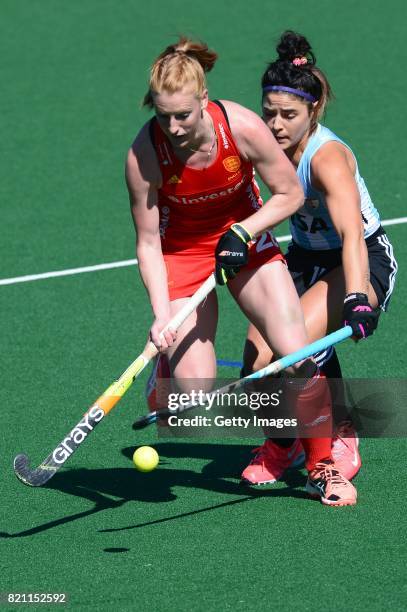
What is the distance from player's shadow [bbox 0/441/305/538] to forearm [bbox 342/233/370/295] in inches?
37.5

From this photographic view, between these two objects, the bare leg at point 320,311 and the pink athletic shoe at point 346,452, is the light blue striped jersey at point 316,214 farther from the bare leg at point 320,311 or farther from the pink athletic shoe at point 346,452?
the pink athletic shoe at point 346,452

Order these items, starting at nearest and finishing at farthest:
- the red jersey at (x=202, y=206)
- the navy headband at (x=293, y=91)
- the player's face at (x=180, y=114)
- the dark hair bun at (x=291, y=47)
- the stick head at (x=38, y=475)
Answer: the player's face at (x=180, y=114) → the stick head at (x=38, y=475) → the red jersey at (x=202, y=206) → the navy headband at (x=293, y=91) → the dark hair bun at (x=291, y=47)

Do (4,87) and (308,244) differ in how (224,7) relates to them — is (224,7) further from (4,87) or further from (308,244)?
(308,244)

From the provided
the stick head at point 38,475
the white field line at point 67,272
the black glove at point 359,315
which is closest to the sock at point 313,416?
the black glove at point 359,315

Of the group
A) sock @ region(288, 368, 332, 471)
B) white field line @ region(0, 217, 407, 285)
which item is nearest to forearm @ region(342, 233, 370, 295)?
sock @ region(288, 368, 332, 471)

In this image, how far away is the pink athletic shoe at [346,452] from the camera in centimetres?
531

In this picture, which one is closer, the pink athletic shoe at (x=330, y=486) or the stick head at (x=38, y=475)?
the stick head at (x=38, y=475)


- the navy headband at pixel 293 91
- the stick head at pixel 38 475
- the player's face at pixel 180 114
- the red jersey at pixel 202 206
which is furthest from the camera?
the navy headband at pixel 293 91

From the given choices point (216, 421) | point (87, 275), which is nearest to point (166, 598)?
point (216, 421)

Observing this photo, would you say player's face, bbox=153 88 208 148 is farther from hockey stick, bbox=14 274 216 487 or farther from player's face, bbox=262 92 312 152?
hockey stick, bbox=14 274 216 487

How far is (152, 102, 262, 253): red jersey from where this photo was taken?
4918 millimetres

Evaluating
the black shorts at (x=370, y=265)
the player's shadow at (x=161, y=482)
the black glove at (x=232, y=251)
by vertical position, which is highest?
the black glove at (x=232, y=251)

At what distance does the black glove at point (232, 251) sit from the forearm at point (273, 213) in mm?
60

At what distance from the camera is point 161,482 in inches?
214
